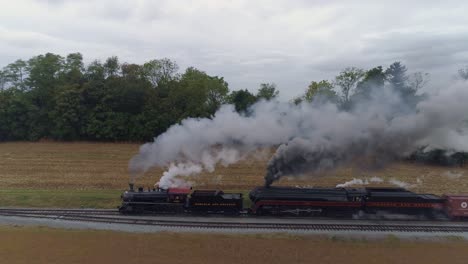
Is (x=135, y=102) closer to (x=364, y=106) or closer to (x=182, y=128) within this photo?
(x=182, y=128)

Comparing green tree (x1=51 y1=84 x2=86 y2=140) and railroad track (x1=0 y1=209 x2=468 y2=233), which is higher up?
green tree (x1=51 y1=84 x2=86 y2=140)

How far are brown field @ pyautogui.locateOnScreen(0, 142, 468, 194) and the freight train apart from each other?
3415 millimetres

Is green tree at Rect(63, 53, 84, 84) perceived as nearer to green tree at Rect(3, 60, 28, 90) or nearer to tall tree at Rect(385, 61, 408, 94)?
green tree at Rect(3, 60, 28, 90)

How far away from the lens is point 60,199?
31.6m

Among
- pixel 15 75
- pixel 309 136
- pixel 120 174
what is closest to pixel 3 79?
pixel 15 75

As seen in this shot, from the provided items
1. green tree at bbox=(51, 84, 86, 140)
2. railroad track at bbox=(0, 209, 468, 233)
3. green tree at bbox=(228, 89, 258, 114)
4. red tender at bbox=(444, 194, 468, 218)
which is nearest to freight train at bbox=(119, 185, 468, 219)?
red tender at bbox=(444, 194, 468, 218)

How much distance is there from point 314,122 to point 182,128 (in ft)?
31.5

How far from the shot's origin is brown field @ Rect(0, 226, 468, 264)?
62.2 feet

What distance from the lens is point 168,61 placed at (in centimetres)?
7425

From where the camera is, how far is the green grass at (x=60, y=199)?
1203 inches

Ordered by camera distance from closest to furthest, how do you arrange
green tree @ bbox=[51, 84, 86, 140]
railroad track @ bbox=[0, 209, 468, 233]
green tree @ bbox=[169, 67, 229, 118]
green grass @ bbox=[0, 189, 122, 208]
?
railroad track @ bbox=[0, 209, 468, 233], green grass @ bbox=[0, 189, 122, 208], green tree @ bbox=[169, 67, 229, 118], green tree @ bbox=[51, 84, 86, 140]

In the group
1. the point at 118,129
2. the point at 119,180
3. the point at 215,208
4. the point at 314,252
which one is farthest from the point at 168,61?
the point at 314,252

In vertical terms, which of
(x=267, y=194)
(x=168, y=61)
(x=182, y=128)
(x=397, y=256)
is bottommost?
(x=397, y=256)

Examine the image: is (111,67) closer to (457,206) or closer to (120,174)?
(120,174)
